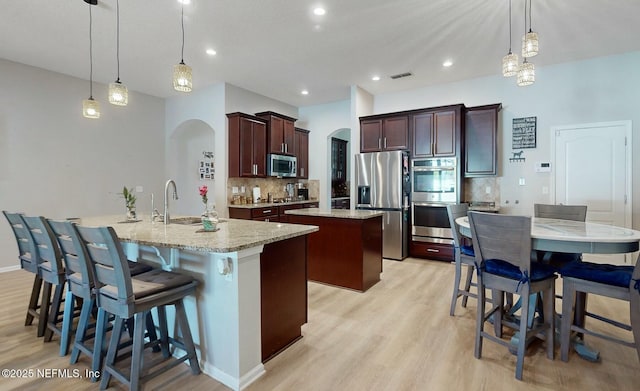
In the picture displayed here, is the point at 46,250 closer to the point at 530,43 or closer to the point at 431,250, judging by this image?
the point at 530,43

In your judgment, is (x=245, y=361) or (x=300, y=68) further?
(x=300, y=68)

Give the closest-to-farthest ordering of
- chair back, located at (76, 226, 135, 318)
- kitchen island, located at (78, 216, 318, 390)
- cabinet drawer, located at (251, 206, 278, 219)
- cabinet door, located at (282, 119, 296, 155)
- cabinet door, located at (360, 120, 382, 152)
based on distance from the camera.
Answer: chair back, located at (76, 226, 135, 318) < kitchen island, located at (78, 216, 318, 390) < cabinet drawer, located at (251, 206, 278, 219) < cabinet door, located at (360, 120, 382, 152) < cabinet door, located at (282, 119, 296, 155)

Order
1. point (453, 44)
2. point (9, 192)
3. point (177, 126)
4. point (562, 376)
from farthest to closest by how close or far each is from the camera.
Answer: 1. point (177, 126)
2. point (9, 192)
3. point (453, 44)
4. point (562, 376)

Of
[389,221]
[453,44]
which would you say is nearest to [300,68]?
[453,44]

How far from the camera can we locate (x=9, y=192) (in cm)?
422

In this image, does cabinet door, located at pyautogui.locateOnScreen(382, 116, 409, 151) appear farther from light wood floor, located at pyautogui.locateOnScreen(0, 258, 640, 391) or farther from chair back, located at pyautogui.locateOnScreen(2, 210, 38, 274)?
chair back, located at pyautogui.locateOnScreen(2, 210, 38, 274)

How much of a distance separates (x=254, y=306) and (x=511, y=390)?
161cm

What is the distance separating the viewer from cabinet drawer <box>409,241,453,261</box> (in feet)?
15.4

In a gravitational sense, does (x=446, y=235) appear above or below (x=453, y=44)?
below

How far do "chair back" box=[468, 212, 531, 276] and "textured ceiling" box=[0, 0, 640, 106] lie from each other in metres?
2.21

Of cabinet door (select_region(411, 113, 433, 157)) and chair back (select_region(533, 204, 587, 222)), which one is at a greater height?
cabinet door (select_region(411, 113, 433, 157))

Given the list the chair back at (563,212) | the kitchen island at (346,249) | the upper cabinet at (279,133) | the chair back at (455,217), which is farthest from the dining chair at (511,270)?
the upper cabinet at (279,133)

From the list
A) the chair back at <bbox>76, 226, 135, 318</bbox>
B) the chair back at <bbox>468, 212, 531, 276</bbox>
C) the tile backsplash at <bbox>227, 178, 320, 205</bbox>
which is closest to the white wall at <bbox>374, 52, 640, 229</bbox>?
the tile backsplash at <bbox>227, 178, 320, 205</bbox>

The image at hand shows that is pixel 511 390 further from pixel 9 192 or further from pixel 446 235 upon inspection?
pixel 9 192
